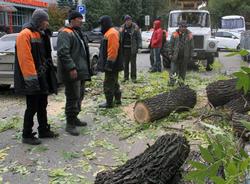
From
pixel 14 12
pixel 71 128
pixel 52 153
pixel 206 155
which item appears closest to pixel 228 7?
pixel 14 12

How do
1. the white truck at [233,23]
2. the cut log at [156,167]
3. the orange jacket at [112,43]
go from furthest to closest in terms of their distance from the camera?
the white truck at [233,23], the orange jacket at [112,43], the cut log at [156,167]

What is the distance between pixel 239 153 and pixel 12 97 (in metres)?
9.42

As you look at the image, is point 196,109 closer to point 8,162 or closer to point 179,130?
point 179,130

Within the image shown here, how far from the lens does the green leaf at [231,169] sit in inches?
43.4

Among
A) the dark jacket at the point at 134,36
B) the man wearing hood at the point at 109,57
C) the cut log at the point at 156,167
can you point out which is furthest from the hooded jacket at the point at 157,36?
the cut log at the point at 156,167

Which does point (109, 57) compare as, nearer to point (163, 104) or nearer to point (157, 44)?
point (163, 104)

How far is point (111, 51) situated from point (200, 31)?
29.6 feet

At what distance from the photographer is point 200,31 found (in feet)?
53.4

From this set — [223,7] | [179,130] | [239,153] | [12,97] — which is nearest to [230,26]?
[223,7]

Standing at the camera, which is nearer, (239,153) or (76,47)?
(239,153)

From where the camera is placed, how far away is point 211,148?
1229mm

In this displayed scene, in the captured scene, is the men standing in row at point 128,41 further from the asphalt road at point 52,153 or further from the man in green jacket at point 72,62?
the man in green jacket at point 72,62

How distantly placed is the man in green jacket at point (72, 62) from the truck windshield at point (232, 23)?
28.9 meters

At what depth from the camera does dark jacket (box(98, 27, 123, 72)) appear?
795 centimetres
